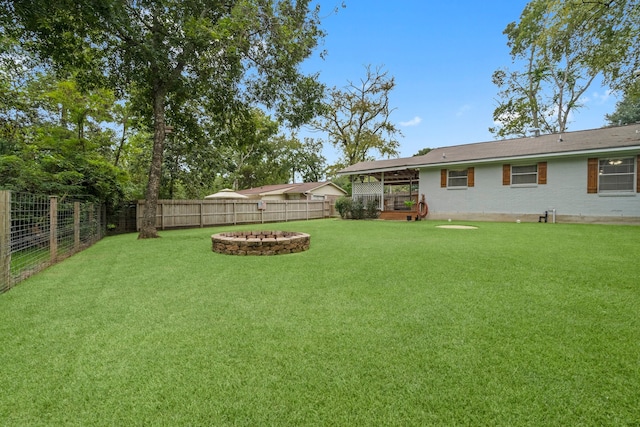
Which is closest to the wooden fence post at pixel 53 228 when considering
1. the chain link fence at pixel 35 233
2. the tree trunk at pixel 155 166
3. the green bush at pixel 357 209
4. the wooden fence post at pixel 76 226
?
the chain link fence at pixel 35 233

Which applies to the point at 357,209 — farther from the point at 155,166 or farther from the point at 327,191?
the point at 327,191

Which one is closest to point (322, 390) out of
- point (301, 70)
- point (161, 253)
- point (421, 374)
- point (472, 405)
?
point (421, 374)

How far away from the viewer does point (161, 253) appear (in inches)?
270

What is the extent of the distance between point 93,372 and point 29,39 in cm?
1062

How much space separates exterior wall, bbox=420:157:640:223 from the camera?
1109cm

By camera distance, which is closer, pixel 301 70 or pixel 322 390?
pixel 322 390

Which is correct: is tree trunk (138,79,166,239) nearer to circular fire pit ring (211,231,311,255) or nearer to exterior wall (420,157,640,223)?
circular fire pit ring (211,231,311,255)

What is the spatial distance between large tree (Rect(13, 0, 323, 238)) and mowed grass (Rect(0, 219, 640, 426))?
6522mm

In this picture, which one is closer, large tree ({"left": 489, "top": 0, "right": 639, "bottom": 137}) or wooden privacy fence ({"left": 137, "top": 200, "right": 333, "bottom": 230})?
wooden privacy fence ({"left": 137, "top": 200, "right": 333, "bottom": 230})

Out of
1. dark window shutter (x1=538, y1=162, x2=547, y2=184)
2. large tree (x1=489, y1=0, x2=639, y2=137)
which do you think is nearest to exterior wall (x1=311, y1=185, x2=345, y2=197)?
large tree (x1=489, y1=0, x2=639, y2=137)

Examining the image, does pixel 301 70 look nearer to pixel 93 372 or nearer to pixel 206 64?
pixel 206 64

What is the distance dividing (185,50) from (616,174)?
607 inches

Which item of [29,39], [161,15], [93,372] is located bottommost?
[93,372]

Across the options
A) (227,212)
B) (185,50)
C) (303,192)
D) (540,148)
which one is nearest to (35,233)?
(185,50)
